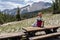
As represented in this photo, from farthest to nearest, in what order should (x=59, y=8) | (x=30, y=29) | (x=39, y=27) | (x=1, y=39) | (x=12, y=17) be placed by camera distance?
(x=59, y=8), (x=12, y=17), (x=39, y=27), (x=30, y=29), (x=1, y=39)

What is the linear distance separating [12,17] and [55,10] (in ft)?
15.4

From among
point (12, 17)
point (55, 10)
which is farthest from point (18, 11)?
point (55, 10)

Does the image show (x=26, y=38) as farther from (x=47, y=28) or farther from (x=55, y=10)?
(x=55, y=10)

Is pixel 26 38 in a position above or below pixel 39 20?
below

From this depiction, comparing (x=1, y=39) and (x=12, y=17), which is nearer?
(x=1, y=39)

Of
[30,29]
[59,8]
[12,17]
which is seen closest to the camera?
[30,29]

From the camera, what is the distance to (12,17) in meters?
23.3

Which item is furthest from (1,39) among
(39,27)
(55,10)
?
(55,10)

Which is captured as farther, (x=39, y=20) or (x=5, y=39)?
(x=39, y=20)

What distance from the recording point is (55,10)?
24641 mm

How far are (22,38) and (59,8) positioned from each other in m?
16.4

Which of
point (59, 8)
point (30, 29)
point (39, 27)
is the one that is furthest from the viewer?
point (59, 8)

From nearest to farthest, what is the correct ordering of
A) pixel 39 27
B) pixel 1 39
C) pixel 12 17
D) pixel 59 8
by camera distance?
pixel 1 39, pixel 39 27, pixel 12 17, pixel 59 8

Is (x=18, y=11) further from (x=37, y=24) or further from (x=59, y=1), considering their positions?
(x=37, y=24)
